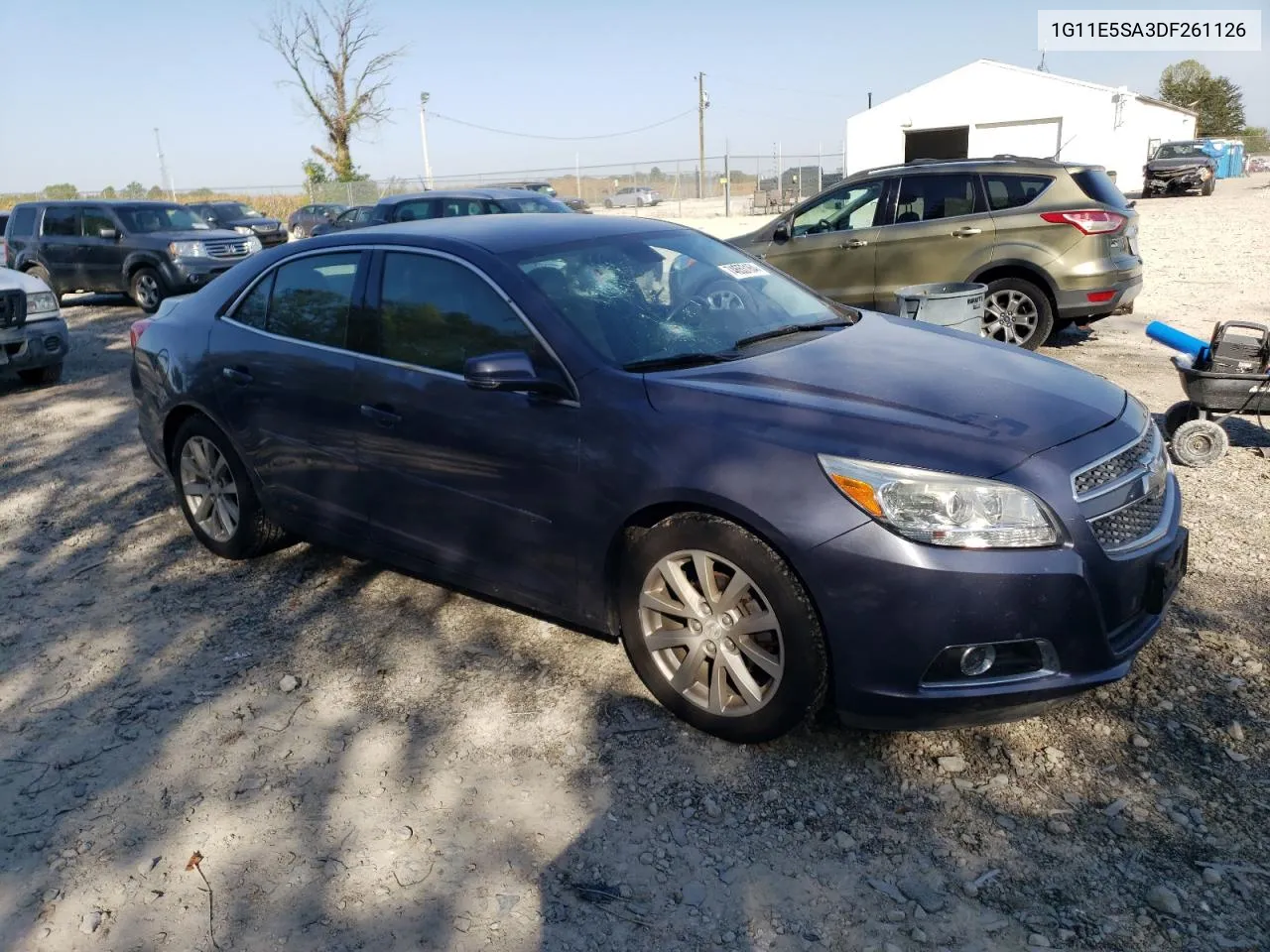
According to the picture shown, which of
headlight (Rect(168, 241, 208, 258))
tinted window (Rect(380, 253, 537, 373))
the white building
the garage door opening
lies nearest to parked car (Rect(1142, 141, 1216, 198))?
the white building

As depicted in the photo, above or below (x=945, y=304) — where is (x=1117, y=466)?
below

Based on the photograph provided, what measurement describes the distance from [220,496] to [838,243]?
6559mm

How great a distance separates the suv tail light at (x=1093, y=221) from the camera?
27.3ft

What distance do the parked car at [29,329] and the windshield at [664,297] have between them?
7.67 meters

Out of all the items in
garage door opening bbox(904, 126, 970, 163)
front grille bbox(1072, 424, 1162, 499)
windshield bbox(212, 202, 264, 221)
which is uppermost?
garage door opening bbox(904, 126, 970, 163)

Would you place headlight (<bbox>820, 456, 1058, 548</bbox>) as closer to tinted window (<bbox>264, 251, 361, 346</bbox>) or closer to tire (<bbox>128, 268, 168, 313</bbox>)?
tinted window (<bbox>264, 251, 361, 346</bbox>)

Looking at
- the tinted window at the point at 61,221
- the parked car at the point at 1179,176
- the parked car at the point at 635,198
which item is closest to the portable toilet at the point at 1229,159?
the parked car at the point at 1179,176

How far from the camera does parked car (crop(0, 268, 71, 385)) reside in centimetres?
923

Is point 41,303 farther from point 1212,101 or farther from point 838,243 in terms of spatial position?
point 1212,101

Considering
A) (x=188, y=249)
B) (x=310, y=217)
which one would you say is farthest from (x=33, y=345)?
(x=310, y=217)

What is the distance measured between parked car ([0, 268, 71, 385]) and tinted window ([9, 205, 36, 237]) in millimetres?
7377

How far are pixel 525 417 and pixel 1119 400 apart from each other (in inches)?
81.9

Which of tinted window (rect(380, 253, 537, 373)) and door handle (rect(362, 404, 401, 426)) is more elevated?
tinted window (rect(380, 253, 537, 373))

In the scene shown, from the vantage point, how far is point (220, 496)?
4.95 metres
